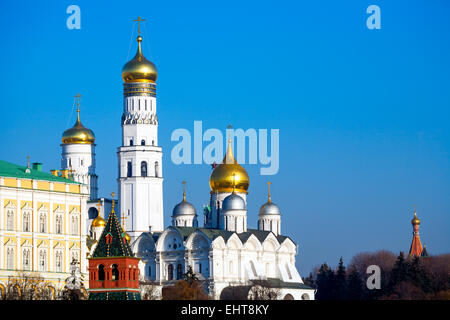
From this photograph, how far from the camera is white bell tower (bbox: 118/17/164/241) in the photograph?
10638 centimetres

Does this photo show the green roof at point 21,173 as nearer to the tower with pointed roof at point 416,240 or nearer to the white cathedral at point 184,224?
the white cathedral at point 184,224

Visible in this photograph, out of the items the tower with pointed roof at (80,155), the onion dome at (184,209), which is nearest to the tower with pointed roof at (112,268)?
the onion dome at (184,209)

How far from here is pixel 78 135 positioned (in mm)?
115938

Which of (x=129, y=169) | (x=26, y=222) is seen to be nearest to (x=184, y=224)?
(x=129, y=169)

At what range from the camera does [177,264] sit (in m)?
100

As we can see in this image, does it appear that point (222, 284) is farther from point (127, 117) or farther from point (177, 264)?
point (127, 117)

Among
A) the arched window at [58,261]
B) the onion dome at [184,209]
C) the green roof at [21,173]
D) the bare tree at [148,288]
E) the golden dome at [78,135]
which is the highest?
the golden dome at [78,135]

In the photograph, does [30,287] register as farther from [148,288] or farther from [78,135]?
[78,135]

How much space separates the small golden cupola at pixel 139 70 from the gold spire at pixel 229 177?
313 inches

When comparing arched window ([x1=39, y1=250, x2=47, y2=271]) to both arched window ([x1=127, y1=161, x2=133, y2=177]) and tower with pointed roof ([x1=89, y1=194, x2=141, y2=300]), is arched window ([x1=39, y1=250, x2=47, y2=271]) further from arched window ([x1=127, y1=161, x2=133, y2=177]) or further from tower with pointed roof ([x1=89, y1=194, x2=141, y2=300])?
arched window ([x1=127, y1=161, x2=133, y2=177])

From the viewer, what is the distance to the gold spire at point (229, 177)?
10594 centimetres

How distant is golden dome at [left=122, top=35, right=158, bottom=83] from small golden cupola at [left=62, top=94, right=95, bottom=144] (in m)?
10.5
